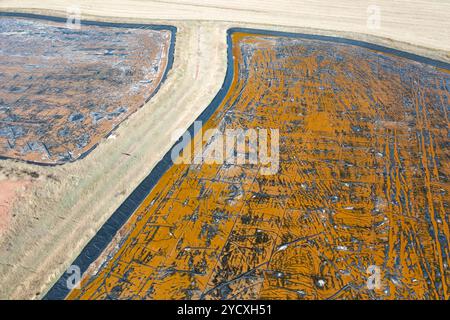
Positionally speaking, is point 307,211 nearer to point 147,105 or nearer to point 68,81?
point 147,105

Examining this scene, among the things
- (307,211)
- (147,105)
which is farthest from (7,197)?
(307,211)

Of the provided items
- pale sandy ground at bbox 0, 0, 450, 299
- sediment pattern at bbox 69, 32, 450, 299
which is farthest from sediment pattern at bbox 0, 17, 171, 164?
sediment pattern at bbox 69, 32, 450, 299

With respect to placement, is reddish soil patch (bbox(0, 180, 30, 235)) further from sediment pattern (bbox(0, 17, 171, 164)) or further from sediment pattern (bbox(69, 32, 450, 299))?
sediment pattern (bbox(69, 32, 450, 299))

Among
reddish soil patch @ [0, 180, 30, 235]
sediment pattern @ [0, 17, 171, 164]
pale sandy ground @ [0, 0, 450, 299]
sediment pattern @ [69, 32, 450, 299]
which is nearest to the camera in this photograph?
sediment pattern @ [69, 32, 450, 299]

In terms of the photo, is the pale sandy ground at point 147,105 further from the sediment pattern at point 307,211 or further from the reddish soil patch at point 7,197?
the sediment pattern at point 307,211
